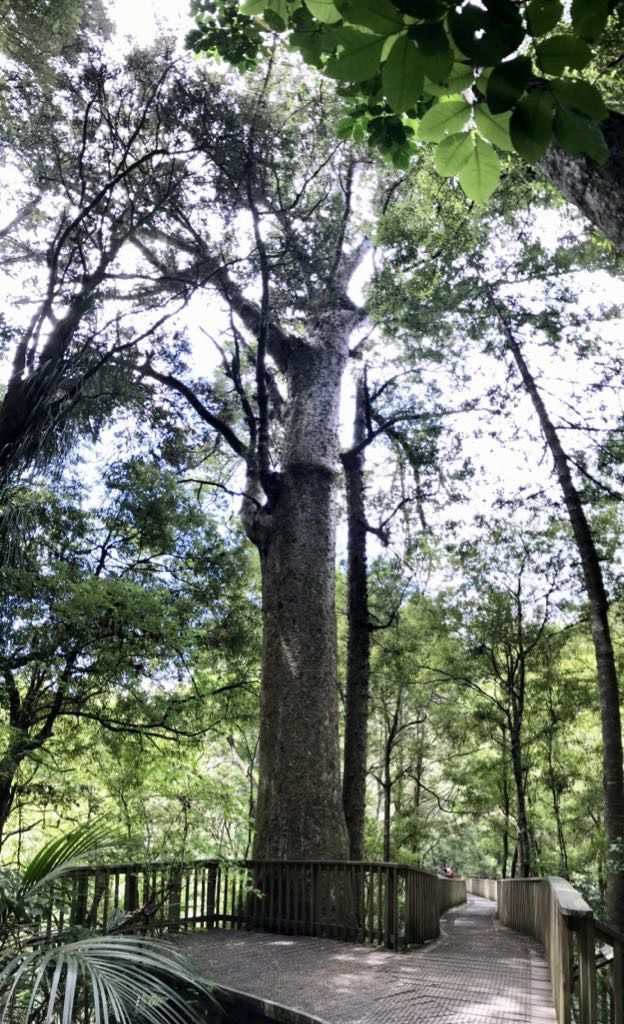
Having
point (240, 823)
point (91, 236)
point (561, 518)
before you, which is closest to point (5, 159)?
point (91, 236)

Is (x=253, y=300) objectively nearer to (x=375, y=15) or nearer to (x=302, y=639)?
(x=302, y=639)

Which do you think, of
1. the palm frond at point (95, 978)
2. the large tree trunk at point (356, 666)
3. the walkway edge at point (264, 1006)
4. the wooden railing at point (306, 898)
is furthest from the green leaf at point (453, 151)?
the large tree trunk at point (356, 666)

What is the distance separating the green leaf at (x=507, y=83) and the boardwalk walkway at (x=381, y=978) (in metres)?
4.43

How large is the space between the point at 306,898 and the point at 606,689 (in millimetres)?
4275

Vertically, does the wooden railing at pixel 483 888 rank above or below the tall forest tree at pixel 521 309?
below

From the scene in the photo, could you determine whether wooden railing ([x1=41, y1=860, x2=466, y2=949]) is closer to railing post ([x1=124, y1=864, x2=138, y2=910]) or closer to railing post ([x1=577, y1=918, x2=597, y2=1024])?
railing post ([x1=124, y1=864, x2=138, y2=910])

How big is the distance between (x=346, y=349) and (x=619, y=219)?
10.4 m

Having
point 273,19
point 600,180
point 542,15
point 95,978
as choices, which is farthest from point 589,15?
point 95,978

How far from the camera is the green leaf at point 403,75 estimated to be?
40.5 inches

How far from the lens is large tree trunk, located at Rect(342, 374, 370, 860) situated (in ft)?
32.8

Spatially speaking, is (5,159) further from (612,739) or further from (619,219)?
(612,739)

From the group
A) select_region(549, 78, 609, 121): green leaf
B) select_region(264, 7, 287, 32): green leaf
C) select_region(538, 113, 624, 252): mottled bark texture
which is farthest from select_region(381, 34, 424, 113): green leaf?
select_region(264, 7, 287, 32): green leaf

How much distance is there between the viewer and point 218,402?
473 inches

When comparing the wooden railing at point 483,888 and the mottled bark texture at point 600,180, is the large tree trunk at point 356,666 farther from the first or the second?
the wooden railing at point 483,888
